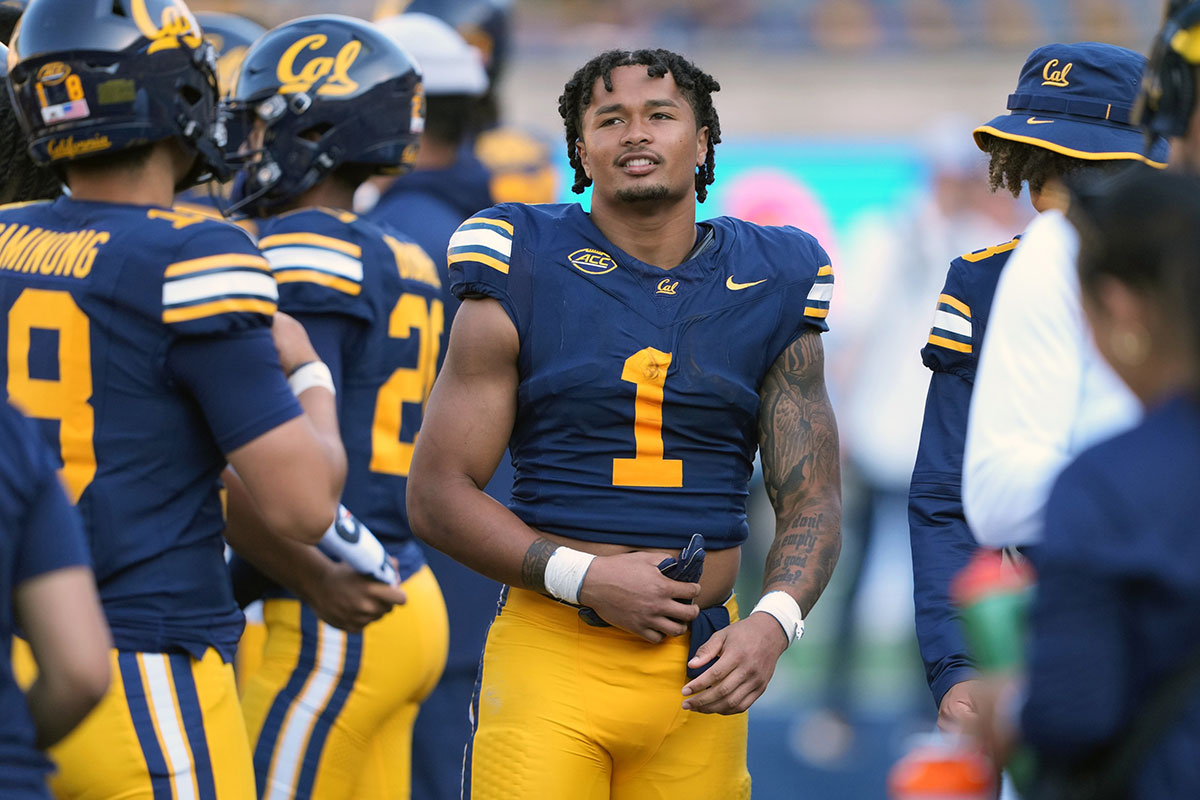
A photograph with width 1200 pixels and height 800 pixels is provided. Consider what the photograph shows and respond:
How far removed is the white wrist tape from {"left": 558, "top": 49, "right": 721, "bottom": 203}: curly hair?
91cm

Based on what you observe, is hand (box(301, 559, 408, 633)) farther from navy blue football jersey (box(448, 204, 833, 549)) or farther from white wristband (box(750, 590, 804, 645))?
white wristband (box(750, 590, 804, 645))

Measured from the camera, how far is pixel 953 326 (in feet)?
10.7

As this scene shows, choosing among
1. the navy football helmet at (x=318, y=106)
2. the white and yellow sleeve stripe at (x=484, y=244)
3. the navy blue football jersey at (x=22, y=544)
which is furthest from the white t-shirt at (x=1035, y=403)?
the navy football helmet at (x=318, y=106)

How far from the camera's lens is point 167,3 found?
3070 millimetres

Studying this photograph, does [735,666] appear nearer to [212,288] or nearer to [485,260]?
[485,260]

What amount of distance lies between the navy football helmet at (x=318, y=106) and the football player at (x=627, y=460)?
3.04ft

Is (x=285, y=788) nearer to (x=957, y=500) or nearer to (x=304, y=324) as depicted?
(x=304, y=324)

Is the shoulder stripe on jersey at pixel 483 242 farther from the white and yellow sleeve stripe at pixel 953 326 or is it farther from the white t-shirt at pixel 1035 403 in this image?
the white t-shirt at pixel 1035 403

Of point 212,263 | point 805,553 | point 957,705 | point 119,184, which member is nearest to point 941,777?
point 957,705

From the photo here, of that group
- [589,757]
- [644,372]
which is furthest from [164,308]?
[589,757]

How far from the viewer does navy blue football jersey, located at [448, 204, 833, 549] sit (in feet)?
10.8

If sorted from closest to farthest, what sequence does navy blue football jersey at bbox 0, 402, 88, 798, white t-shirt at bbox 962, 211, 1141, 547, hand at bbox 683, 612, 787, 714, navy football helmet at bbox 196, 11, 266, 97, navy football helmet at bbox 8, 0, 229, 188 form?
navy blue football jersey at bbox 0, 402, 88, 798 < white t-shirt at bbox 962, 211, 1141, 547 < navy football helmet at bbox 8, 0, 229, 188 < hand at bbox 683, 612, 787, 714 < navy football helmet at bbox 196, 11, 266, 97

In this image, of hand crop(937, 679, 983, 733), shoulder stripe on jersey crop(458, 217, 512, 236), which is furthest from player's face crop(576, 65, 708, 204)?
hand crop(937, 679, 983, 733)

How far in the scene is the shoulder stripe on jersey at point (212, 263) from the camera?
277 centimetres
